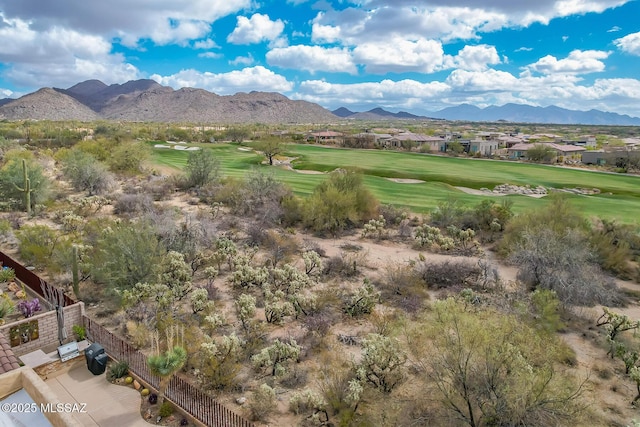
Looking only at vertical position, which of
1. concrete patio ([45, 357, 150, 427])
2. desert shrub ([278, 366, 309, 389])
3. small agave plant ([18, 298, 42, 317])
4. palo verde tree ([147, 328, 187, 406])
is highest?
palo verde tree ([147, 328, 187, 406])

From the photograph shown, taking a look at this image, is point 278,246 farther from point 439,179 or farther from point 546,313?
point 439,179

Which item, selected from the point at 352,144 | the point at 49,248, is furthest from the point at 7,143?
the point at 352,144

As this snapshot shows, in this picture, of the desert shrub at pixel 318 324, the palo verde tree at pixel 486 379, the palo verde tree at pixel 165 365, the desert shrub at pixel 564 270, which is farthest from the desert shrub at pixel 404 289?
the palo verde tree at pixel 165 365

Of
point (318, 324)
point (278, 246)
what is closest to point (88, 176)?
point (278, 246)

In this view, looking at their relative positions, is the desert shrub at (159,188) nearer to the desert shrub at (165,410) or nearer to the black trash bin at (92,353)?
the black trash bin at (92,353)

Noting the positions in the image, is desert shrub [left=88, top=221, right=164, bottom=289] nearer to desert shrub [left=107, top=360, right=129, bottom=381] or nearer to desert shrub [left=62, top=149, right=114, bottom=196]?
desert shrub [left=107, top=360, right=129, bottom=381]

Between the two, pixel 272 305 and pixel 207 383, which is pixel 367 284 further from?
pixel 207 383

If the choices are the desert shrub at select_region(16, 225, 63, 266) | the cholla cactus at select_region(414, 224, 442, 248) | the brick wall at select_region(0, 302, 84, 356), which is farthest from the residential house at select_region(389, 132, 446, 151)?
the brick wall at select_region(0, 302, 84, 356)
